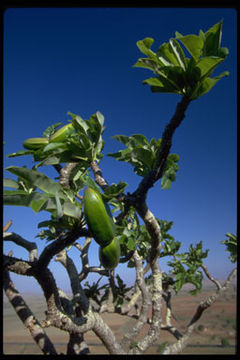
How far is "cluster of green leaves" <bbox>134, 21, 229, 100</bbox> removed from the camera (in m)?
1.27

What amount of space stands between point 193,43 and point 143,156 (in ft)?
2.63

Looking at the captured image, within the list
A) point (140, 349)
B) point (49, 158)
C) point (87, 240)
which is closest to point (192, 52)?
point (49, 158)

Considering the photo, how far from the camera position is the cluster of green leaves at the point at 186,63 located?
127cm

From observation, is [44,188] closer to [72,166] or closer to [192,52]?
[72,166]

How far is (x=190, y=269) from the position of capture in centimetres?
453

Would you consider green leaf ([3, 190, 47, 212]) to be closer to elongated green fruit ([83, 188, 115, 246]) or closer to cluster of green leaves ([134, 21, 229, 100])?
elongated green fruit ([83, 188, 115, 246])

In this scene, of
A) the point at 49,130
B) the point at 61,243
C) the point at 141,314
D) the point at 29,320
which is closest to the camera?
the point at 61,243

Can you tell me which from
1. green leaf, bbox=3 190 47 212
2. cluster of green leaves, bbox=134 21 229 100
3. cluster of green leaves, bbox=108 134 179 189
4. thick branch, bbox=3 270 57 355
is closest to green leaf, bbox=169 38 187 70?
cluster of green leaves, bbox=134 21 229 100

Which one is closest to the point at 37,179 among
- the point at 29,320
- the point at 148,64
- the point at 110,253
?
the point at 110,253

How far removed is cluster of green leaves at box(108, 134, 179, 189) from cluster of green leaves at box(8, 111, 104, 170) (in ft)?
0.59

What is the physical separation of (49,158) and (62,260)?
2098mm

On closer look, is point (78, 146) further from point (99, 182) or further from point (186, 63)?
point (186, 63)

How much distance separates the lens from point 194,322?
3625mm

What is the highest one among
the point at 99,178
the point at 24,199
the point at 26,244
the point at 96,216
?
the point at 99,178
